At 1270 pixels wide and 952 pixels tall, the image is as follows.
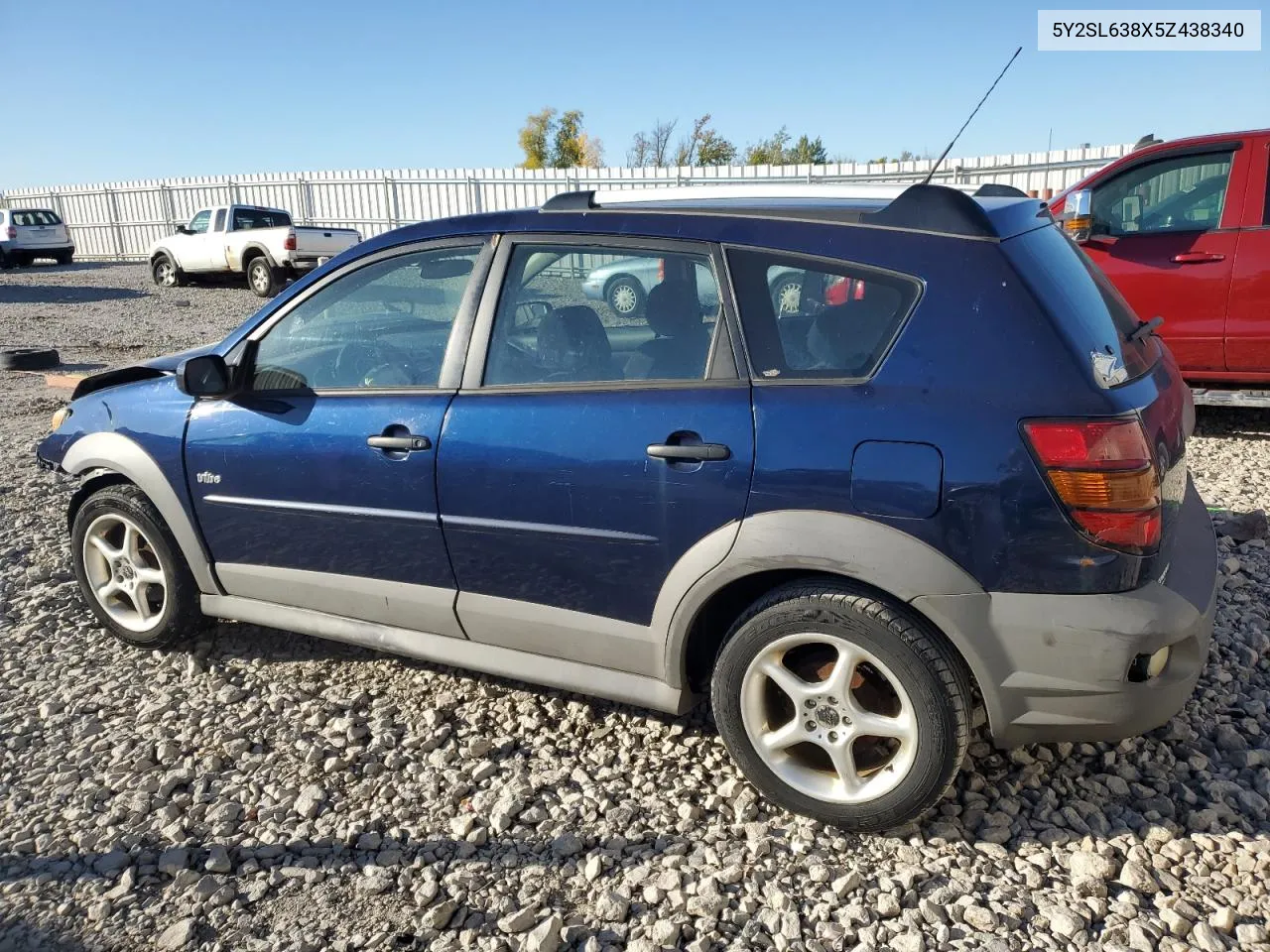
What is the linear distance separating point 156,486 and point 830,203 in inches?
106

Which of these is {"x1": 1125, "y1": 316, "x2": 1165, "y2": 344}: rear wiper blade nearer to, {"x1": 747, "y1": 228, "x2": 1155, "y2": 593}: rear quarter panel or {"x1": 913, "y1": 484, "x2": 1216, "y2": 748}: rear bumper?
{"x1": 747, "y1": 228, "x2": 1155, "y2": 593}: rear quarter panel

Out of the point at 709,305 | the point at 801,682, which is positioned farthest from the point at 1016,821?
the point at 709,305

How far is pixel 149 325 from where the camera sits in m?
14.4

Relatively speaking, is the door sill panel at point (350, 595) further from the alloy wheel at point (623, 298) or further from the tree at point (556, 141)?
the tree at point (556, 141)

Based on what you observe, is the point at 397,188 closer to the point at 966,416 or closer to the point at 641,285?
the point at 641,285

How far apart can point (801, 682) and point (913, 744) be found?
334 millimetres

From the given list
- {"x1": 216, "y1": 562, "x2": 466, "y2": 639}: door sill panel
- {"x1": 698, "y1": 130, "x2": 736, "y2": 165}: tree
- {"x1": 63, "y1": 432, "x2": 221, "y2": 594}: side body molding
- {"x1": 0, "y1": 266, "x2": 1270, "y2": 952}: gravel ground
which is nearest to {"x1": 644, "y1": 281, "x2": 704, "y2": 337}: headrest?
{"x1": 216, "y1": 562, "x2": 466, "y2": 639}: door sill panel

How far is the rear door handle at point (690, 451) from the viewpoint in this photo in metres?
2.52

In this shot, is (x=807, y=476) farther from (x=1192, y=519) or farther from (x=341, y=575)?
(x=341, y=575)

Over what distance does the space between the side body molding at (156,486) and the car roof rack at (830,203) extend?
1.83 metres

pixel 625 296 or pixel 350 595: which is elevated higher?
pixel 625 296

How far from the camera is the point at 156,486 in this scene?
3557mm

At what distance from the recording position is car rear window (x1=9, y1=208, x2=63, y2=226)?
25359 mm

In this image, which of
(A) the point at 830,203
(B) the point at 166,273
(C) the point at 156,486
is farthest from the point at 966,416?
(B) the point at 166,273
